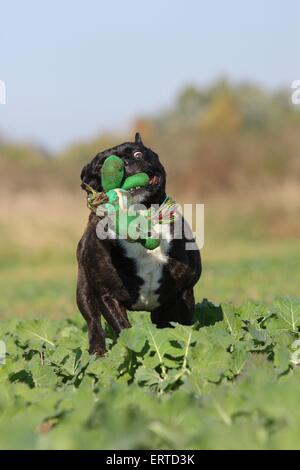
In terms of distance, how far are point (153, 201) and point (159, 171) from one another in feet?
0.69

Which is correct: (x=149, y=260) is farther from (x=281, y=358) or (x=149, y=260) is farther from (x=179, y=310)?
(x=281, y=358)

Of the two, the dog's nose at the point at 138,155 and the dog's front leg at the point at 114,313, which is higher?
the dog's nose at the point at 138,155

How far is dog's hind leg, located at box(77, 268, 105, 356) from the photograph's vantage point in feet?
22.3

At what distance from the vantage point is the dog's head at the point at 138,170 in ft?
20.6

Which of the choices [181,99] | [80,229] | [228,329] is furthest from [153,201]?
[181,99]

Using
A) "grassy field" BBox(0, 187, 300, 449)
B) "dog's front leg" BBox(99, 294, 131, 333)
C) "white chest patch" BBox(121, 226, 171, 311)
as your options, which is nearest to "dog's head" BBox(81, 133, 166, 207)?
"white chest patch" BBox(121, 226, 171, 311)

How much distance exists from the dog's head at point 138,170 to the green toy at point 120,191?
58mm

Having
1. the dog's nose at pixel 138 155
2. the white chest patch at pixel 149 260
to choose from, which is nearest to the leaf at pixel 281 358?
the white chest patch at pixel 149 260

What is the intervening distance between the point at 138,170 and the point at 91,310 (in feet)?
4.00

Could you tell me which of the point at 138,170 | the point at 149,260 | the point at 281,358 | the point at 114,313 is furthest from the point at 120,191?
the point at 281,358

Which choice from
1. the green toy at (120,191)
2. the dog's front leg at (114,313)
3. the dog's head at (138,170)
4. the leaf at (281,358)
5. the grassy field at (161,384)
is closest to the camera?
the grassy field at (161,384)

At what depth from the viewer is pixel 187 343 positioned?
544 centimetres

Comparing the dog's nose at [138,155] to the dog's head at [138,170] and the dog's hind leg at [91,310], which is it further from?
the dog's hind leg at [91,310]
